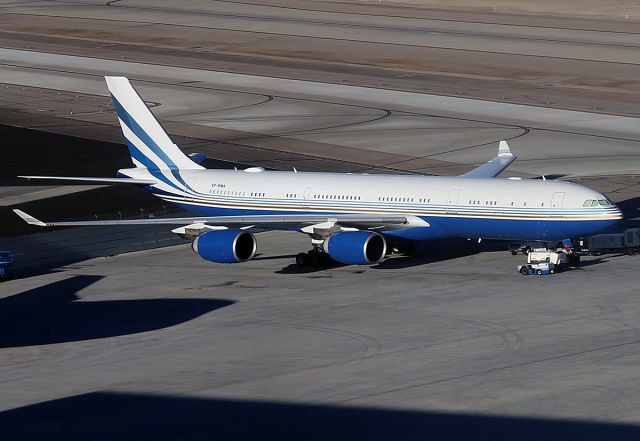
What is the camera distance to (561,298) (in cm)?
5425

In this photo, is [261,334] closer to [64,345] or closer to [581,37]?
[64,345]

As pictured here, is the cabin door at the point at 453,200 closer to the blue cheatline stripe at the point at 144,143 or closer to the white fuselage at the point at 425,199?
the white fuselage at the point at 425,199

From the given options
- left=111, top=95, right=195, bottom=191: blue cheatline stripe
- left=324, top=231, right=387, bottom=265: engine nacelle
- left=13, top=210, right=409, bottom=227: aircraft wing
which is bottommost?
left=324, top=231, right=387, bottom=265: engine nacelle

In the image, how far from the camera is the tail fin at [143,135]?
70.1 m

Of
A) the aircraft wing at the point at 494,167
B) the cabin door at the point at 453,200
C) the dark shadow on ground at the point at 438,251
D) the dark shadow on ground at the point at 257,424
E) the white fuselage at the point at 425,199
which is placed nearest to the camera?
the dark shadow on ground at the point at 257,424

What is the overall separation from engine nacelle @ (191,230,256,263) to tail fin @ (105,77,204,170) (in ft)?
31.5

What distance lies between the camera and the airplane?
193 feet

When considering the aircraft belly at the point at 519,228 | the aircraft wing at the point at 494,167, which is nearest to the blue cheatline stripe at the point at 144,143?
the aircraft wing at the point at 494,167

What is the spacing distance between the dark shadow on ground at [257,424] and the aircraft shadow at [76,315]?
10254 millimetres

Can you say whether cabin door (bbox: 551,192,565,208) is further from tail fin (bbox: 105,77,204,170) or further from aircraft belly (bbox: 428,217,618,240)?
tail fin (bbox: 105,77,204,170)

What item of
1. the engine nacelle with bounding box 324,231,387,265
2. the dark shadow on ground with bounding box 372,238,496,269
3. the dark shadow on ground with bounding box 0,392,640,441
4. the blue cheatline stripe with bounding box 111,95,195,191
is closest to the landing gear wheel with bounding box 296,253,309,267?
the engine nacelle with bounding box 324,231,387,265

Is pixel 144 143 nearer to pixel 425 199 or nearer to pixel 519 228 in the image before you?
pixel 425 199

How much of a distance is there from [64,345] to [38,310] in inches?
260

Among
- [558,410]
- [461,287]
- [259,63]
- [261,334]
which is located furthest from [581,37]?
[558,410]
